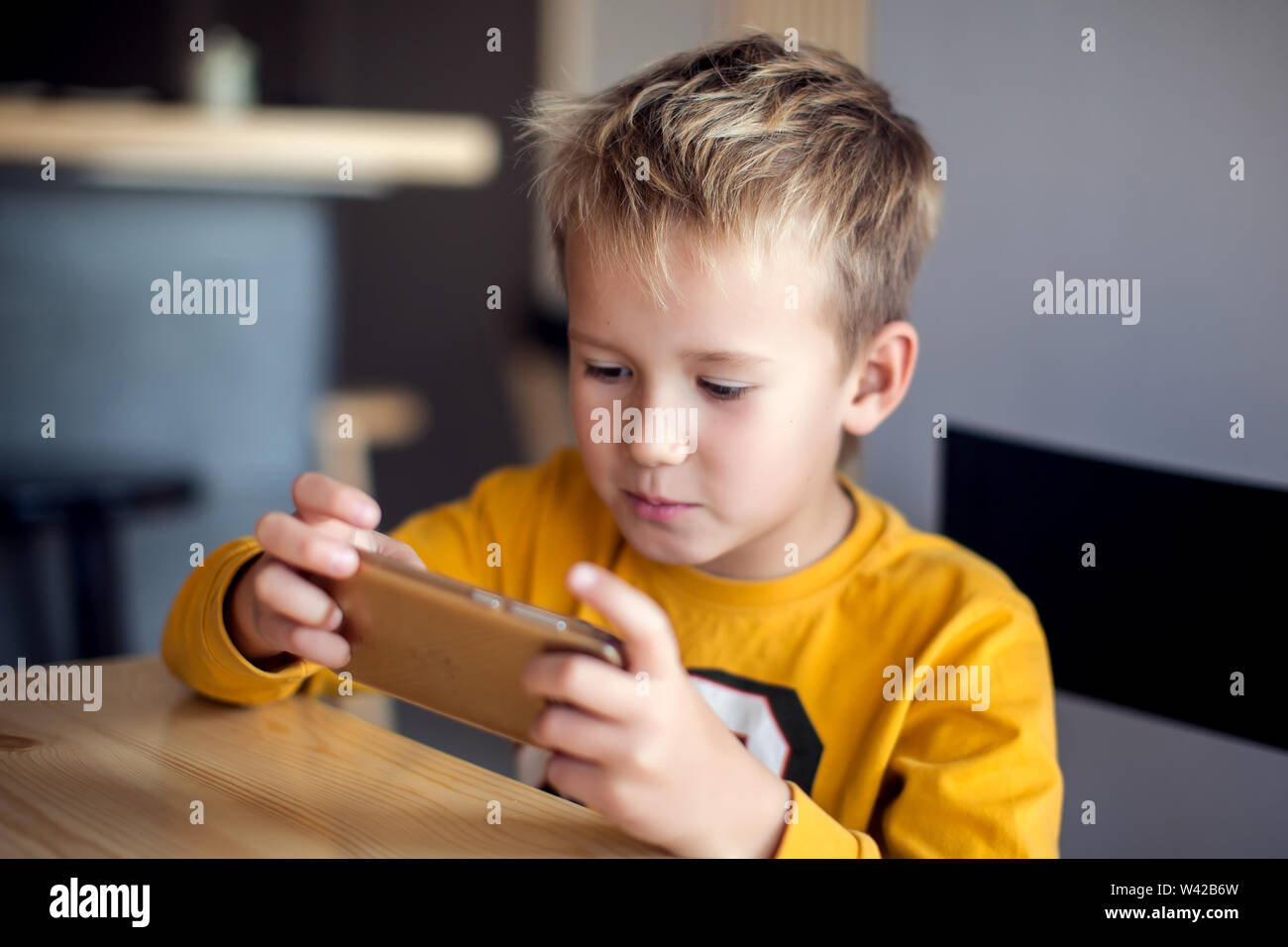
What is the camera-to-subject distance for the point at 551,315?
10.9ft

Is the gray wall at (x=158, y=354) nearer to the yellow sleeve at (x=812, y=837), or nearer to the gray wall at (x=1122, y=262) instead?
the gray wall at (x=1122, y=262)

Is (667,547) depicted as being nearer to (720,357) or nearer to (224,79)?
(720,357)

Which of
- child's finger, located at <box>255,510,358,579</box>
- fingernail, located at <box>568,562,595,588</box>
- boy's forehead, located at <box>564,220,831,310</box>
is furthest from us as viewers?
boy's forehead, located at <box>564,220,831,310</box>

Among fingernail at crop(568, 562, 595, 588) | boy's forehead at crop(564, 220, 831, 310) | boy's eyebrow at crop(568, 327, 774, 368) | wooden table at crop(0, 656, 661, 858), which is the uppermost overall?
boy's forehead at crop(564, 220, 831, 310)

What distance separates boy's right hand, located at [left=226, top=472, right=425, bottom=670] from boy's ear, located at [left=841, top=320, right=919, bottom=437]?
42 cm

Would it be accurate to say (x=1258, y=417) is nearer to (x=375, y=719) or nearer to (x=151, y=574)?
(x=375, y=719)

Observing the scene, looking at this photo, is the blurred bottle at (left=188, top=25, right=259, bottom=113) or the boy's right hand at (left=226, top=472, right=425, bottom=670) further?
the blurred bottle at (left=188, top=25, right=259, bottom=113)

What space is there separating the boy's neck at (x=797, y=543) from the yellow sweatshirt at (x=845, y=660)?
0.02m

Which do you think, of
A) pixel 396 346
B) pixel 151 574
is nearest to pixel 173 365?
pixel 151 574

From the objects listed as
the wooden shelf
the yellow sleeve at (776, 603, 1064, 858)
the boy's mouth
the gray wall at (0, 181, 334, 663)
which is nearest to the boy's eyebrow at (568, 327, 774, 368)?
the boy's mouth

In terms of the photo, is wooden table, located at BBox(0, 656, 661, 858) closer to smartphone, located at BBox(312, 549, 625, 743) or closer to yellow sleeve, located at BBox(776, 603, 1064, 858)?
smartphone, located at BBox(312, 549, 625, 743)

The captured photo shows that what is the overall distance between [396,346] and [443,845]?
375cm

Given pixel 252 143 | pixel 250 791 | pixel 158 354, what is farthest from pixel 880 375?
pixel 252 143

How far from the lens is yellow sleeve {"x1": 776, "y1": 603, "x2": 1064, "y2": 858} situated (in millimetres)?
730
